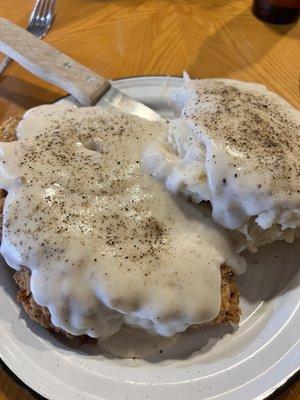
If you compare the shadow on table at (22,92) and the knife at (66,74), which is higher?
the knife at (66,74)

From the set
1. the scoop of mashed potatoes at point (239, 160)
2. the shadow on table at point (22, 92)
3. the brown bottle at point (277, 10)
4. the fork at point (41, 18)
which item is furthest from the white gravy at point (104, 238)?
the brown bottle at point (277, 10)

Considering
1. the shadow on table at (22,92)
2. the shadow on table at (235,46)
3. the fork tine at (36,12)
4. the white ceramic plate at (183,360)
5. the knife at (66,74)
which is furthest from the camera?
the fork tine at (36,12)

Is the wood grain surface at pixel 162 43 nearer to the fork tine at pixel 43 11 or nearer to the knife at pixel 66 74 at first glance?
the fork tine at pixel 43 11

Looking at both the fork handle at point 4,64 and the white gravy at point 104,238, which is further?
the fork handle at point 4,64

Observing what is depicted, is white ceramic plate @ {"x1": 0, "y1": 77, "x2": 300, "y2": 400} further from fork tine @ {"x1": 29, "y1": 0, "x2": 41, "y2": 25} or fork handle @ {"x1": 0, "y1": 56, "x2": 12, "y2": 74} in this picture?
fork tine @ {"x1": 29, "y1": 0, "x2": 41, "y2": 25}

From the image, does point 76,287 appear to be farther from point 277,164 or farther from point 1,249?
point 277,164

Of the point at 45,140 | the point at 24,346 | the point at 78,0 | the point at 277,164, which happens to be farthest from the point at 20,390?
the point at 78,0

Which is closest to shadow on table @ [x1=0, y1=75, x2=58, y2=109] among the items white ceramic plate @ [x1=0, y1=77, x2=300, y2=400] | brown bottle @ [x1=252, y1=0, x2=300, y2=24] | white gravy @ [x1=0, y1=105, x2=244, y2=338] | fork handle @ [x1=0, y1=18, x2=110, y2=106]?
fork handle @ [x1=0, y1=18, x2=110, y2=106]

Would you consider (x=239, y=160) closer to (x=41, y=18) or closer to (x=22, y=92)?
(x=22, y=92)
